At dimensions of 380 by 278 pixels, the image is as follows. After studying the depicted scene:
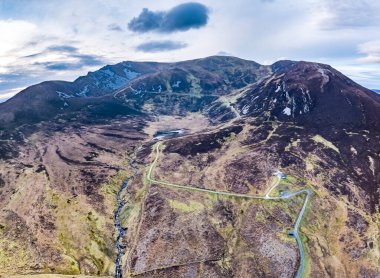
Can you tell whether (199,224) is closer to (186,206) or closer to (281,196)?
(186,206)

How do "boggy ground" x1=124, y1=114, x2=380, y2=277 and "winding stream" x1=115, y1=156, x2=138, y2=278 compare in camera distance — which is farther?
"winding stream" x1=115, y1=156, x2=138, y2=278

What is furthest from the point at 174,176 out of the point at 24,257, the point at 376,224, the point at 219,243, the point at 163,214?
the point at 376,224

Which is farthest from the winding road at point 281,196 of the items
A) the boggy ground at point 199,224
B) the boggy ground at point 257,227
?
the boggy ground at point 199,224

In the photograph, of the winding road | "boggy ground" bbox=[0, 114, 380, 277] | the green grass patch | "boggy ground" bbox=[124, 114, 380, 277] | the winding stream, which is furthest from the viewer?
the green grass patch

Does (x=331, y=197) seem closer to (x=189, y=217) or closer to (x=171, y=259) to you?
(x=189, y=217)

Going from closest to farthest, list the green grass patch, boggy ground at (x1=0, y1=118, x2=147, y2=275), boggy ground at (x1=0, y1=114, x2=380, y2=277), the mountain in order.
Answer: boggy ground at (x1=0, y1=118, x2=147, y2=275)
boggy ground at (x1=0, y1=114, x2=380, y2=277)
the mountain
the green grass patch

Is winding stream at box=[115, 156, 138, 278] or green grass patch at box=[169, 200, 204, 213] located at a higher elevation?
green grass patch at box=[169, 200, 204, 213]

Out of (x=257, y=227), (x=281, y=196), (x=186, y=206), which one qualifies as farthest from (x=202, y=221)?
(x=281, y=196)

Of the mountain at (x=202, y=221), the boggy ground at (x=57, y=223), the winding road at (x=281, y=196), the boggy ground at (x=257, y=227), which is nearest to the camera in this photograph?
the boggy ground at (x=57, y=223)

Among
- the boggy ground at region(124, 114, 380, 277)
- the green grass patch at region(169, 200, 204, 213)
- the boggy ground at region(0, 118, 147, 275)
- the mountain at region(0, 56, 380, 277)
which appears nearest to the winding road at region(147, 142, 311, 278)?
the mountain at region(0, 56, 380, 277)

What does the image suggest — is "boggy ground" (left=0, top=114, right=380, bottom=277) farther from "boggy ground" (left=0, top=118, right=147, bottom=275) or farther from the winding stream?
the winding stream

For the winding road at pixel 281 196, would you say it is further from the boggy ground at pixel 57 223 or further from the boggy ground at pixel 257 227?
the boggy ground at pixel 57 223
